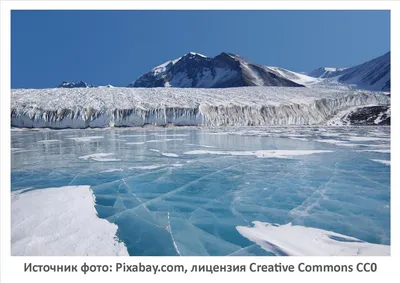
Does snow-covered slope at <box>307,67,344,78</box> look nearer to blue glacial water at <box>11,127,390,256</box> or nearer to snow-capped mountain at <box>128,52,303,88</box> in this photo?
snow-capped mountain at <box>128,52,303,88</box>

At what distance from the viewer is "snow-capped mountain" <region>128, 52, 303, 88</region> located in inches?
3701

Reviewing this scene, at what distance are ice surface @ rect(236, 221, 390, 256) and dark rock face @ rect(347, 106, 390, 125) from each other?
2887 cm

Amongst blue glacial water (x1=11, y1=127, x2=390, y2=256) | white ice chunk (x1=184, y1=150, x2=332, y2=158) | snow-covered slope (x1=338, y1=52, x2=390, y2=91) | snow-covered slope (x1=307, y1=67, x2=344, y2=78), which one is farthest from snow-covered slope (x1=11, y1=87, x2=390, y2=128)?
snow-covered slope (x1=307, y1=67, x2=344, y2=78)

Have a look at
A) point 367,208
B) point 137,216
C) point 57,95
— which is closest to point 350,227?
point 367,208

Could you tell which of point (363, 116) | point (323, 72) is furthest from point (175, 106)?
point (323, 72)

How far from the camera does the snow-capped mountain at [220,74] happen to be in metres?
94.0

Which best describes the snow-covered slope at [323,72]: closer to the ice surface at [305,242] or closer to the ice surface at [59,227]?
the ice surface at [305,242]

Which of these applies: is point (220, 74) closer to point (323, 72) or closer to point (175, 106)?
point (175, 106)

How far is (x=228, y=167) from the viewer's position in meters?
8.64

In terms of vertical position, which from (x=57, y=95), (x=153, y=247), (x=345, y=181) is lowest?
(x=153, y=247)

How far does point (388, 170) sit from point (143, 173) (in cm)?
710

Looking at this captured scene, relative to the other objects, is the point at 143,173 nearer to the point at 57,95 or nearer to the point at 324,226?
the point at 324,226

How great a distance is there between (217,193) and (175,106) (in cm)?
2432

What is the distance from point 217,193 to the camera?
6188 millimetres
